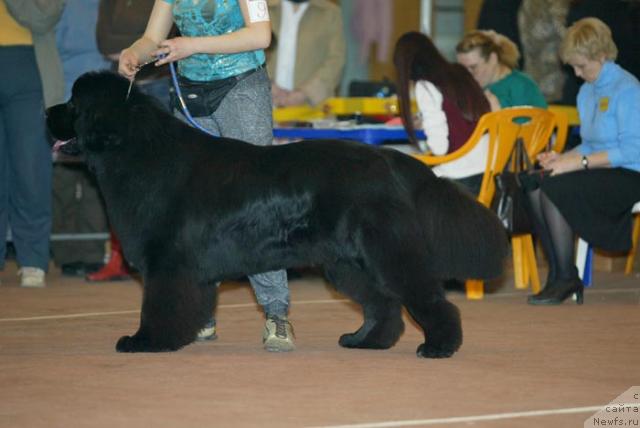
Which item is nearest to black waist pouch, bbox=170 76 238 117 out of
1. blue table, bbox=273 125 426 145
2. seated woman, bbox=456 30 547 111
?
blue table, bbox=273 125 426 145

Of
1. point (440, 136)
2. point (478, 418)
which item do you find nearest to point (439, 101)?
point (440, 136)

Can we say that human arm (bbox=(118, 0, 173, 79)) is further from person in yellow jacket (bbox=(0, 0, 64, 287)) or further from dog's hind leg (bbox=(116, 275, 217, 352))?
person in yellow jacket (bbox=(0, 0, 64, 287))

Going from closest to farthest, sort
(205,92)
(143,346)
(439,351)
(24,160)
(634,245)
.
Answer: (439,351) → (143,346) → (205,92) → (24,160) → (634,245)

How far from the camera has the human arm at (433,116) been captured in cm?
715

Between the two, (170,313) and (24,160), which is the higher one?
(24,160)

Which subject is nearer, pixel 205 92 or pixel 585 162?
pixel 205 92

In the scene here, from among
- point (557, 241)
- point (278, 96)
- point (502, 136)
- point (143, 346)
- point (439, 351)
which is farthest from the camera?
point (278, 96)

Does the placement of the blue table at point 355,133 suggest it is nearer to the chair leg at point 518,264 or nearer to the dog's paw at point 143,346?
the chair leg at point 518,264

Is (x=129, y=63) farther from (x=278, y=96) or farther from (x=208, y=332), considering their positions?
(x=278, y=96)

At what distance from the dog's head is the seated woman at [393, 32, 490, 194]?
2.61 meters

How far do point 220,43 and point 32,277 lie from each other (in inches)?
132

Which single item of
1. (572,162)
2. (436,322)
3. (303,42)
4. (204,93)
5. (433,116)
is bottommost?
(436,322)

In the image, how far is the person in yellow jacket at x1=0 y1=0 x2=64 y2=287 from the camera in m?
7.37

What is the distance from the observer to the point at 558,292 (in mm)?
6727
